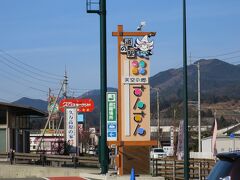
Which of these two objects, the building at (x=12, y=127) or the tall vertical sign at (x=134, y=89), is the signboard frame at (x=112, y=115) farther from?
the building at (x=12, y=127)

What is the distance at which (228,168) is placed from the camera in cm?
739

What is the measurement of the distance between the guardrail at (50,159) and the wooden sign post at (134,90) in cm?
661

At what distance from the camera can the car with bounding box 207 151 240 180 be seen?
7.23 m

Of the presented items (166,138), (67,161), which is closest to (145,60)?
(67,161)

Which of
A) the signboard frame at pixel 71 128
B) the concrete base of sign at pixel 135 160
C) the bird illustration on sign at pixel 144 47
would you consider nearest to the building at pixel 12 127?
the signboard frame at pixel 71 128

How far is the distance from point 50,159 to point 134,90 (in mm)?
9761

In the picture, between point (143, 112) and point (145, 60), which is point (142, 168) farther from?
point (145, 60)

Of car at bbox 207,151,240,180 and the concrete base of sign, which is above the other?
car at bbox 207,151,240,180

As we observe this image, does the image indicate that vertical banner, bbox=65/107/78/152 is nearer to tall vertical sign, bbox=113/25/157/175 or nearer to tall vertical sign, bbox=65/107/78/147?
tall vertical sign, bbox=65/107/78/147

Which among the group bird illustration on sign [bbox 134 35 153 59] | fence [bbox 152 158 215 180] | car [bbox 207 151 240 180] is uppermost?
bird illustration on sign [bbox 134 35 153 59]

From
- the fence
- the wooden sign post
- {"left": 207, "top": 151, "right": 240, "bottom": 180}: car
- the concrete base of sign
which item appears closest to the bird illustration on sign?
the wooden sign post

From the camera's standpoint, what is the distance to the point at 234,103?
171375mm

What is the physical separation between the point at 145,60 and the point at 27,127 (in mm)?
23240

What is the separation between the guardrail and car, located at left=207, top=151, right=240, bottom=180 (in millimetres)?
25216
